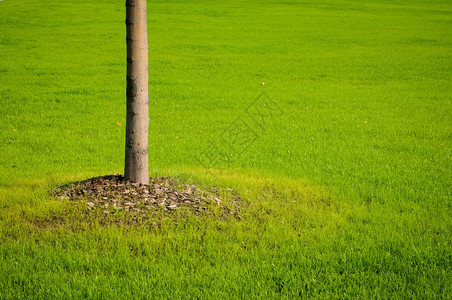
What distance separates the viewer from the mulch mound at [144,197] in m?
4.88

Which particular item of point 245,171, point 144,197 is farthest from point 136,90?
point 245,171

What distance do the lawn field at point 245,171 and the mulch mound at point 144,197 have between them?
18 cm

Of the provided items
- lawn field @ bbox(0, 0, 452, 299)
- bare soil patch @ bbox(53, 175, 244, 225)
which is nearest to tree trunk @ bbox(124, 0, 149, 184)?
bare soil patch @ bbox(53, 175, 244, 225)

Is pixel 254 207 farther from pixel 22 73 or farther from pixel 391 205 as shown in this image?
pixel 22 73

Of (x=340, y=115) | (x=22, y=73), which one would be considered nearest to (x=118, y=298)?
(x=340, y=115)

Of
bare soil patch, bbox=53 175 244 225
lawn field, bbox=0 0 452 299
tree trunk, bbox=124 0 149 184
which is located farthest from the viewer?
tree trunk, bbox=124 0 149 184

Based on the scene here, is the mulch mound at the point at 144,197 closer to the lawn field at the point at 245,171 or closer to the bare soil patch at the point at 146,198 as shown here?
the bare soil patch at the point at 146,198

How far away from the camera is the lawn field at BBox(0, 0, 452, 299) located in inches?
150

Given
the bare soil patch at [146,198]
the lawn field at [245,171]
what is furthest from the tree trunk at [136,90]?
the lawn field at [245,171]

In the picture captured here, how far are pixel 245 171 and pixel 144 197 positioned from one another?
7.23 ft

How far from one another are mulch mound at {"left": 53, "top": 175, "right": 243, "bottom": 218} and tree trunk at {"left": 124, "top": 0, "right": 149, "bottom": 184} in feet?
0.81

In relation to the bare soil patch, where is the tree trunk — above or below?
above

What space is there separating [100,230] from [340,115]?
7978 mm

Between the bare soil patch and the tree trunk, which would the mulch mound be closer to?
the bare soil patch
